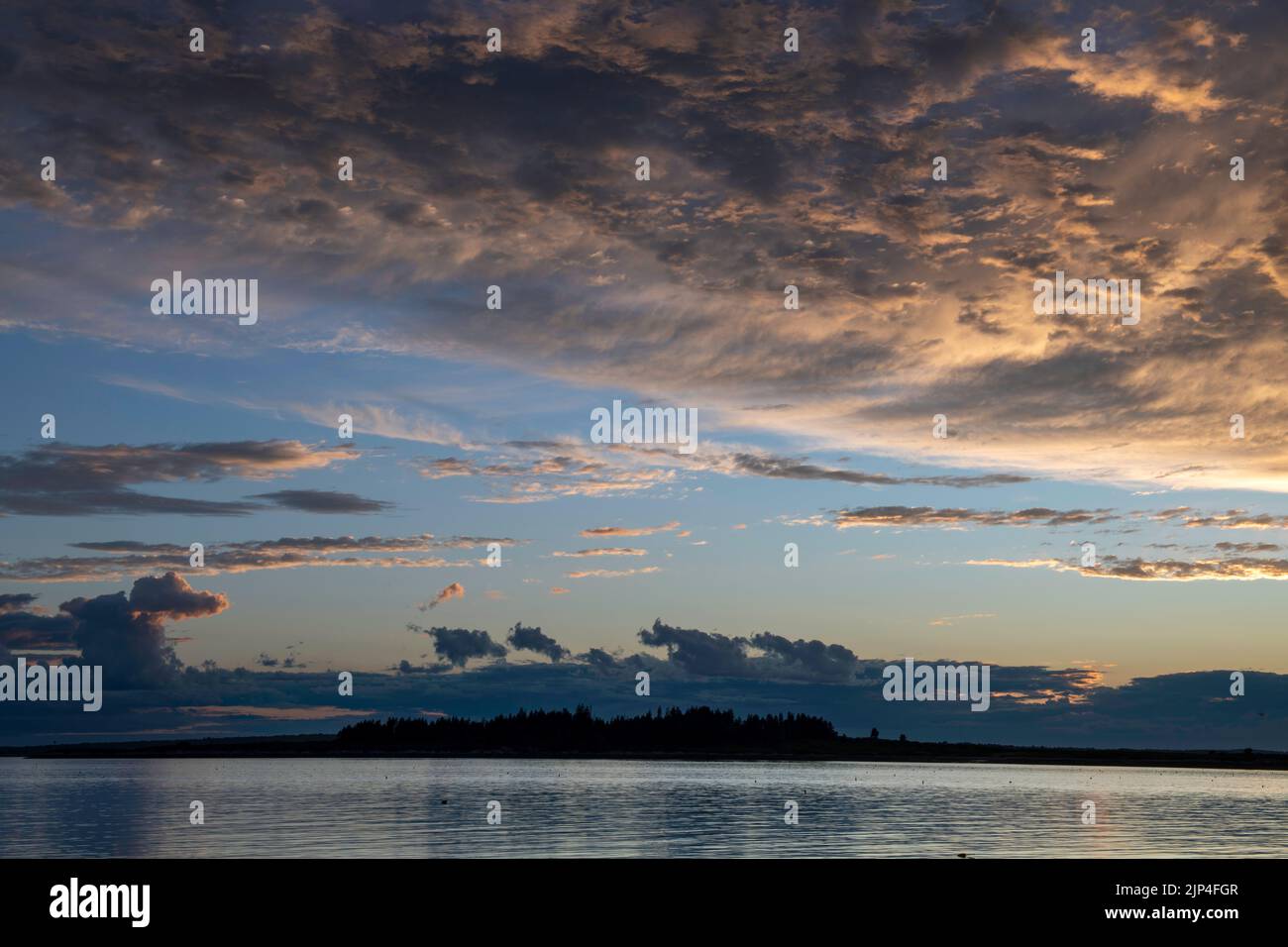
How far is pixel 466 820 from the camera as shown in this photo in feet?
351

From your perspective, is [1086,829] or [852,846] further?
[1086,829]
